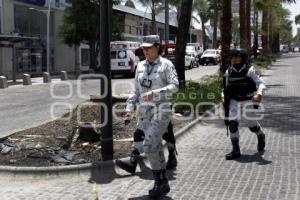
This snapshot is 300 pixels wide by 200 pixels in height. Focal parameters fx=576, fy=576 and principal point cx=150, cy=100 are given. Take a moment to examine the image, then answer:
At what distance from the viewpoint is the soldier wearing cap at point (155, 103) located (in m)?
6.36

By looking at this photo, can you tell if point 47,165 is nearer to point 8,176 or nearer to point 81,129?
point 8,176

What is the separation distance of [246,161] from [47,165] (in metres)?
2.84

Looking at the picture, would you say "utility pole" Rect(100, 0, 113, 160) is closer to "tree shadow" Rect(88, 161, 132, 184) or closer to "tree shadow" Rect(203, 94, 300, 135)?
"tree shadow" Rect(88, 161, 132, 184)

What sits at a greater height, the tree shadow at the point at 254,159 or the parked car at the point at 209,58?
the parked car at the point at 209,58

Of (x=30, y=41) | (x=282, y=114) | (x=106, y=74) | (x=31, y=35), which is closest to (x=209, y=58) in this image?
(x=31, y=35)

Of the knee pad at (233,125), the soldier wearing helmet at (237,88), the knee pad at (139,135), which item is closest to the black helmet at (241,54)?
the soldier wearing helmet at (237,88)

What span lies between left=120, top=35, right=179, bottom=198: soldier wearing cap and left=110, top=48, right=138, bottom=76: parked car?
27.4 metres

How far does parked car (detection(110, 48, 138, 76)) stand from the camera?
3394cm

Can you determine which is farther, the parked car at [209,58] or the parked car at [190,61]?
the parked car at [209,58]

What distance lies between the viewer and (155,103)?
21.1ft

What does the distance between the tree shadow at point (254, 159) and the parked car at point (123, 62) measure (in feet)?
83.4

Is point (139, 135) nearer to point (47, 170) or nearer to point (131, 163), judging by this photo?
point (131, 163)

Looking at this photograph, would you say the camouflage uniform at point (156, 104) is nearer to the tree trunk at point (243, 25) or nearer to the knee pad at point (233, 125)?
the knee pad at point (233, 125)

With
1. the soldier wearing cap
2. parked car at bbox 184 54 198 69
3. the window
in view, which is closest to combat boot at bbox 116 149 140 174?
the soldier wearing cap
